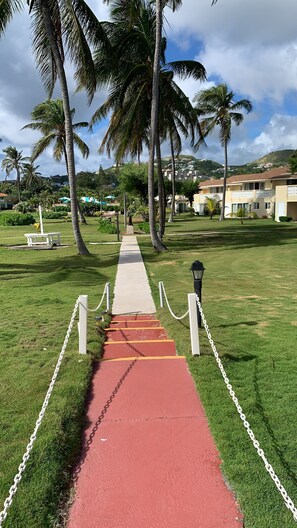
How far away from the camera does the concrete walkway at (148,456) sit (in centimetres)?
262

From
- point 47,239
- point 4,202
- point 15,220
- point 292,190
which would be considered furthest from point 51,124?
point 4,202

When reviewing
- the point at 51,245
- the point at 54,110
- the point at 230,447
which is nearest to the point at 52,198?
the point at 54,110

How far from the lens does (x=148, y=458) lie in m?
3.19

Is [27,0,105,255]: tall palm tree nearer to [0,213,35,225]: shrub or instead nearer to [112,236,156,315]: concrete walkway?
[112,236,156,315]: concrete walkway

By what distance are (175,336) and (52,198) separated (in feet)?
240

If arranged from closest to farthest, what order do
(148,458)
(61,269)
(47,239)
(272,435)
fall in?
(148,458)
(272,435)
(61,269)
(47,239)

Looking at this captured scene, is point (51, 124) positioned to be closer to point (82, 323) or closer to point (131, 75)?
point (131, 75)

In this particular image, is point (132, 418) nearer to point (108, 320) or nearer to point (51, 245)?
point (108, 320)

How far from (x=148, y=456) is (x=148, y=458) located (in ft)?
0.08

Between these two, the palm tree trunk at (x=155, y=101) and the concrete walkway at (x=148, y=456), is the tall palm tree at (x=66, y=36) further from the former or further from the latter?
the concrete walkway at (x=148, y=456)

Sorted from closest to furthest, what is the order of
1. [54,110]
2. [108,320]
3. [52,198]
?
[108,320] < [54,110] < [52,198]

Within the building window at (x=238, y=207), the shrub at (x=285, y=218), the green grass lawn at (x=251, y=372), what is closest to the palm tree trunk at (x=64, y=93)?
the green grass lawn at (x=251, y=372)

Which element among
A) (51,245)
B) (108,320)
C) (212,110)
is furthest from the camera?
(212,110)

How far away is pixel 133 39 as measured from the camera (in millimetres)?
19094
